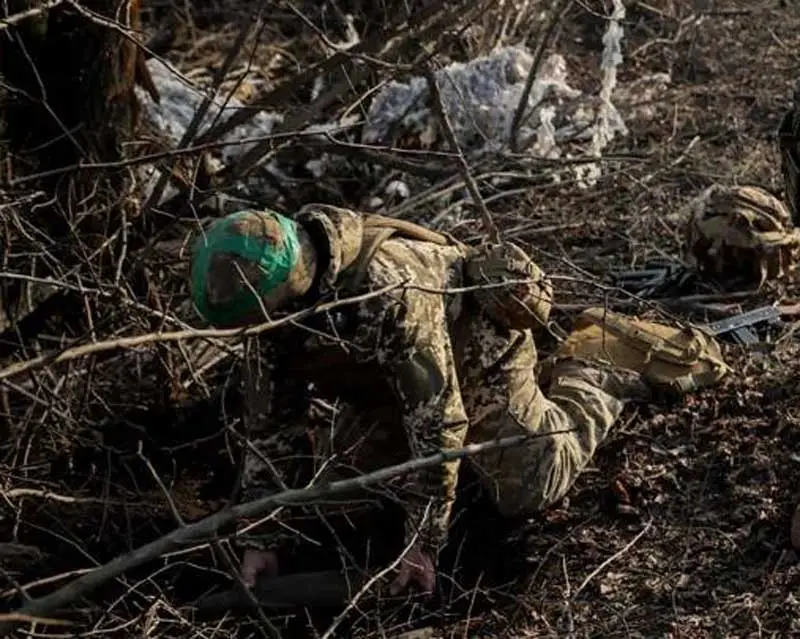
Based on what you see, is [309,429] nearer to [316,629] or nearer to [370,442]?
[370,442]

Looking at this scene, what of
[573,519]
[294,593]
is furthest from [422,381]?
[573,519]

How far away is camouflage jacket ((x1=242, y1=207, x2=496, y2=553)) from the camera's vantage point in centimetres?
446

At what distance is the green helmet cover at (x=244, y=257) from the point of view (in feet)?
13.9

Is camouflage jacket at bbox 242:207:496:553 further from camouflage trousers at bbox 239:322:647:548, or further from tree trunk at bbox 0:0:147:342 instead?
tree trunk at bbox 0:0:147:342

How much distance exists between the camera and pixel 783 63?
974 cm

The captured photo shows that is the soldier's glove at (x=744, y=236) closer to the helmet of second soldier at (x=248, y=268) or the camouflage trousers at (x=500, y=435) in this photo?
the camouflage trousers at (x=500, y=435)

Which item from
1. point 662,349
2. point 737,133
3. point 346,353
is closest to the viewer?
point 346,353

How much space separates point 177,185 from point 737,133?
137 inches

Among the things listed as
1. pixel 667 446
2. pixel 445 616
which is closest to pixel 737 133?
pixel 667 446

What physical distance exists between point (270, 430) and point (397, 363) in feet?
1.84

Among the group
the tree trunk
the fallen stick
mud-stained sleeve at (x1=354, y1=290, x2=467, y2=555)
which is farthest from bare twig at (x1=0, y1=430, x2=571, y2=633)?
the tree trunk

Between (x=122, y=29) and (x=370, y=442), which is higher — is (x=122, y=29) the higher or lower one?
the higher one

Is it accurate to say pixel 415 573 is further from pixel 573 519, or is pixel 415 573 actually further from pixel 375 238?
pixel 375 238

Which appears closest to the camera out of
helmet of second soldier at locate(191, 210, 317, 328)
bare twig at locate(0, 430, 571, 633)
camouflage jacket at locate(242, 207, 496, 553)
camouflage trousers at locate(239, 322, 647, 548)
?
bare twig at locate(0, 430, 571, 633)
